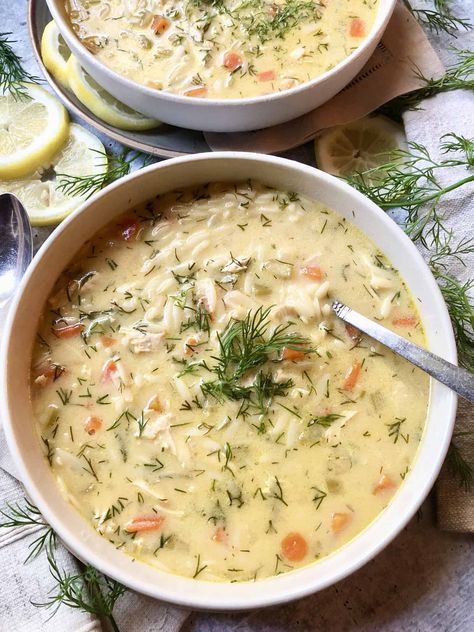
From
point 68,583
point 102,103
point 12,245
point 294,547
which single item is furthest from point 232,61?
point 68,583

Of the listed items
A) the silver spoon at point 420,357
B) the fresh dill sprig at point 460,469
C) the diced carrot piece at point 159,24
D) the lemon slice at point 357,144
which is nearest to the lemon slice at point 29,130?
the diced carrot piece at point 159,24

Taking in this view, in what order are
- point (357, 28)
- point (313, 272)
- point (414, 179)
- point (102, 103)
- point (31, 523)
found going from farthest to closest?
1. point (357, 28)
2. point (102, 103)
3. point (414, 179)
4. point (31, 523)
5. point (313, 272)

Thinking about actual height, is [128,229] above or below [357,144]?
below

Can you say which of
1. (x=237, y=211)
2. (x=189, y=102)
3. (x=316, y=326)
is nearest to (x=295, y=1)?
(x=189, y=102)

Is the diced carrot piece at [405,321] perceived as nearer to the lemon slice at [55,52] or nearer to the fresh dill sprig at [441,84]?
the fresh dill sprig at [441,84]

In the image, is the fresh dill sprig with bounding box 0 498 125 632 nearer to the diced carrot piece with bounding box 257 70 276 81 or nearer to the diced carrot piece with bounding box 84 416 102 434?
the diced carrot piece with bounding box 84 416 102 434

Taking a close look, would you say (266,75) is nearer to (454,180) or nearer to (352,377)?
(454,180)
